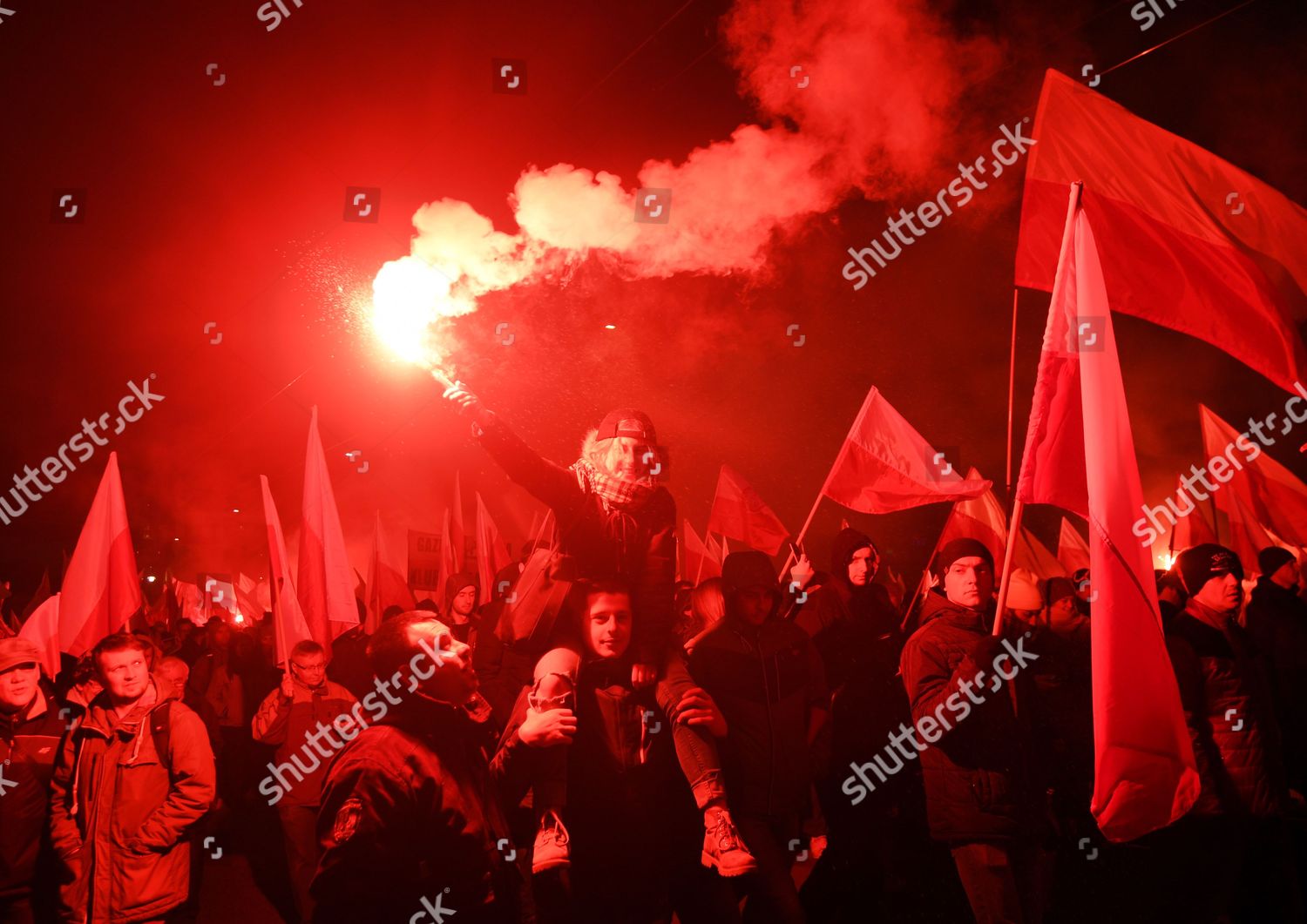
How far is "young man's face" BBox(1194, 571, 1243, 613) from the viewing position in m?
5.55

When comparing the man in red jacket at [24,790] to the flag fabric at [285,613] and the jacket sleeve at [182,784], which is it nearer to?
the jacket sleeve at [182,784]

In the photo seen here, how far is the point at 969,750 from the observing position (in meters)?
4.53

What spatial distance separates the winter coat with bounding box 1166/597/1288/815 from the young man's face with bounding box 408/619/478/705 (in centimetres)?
412

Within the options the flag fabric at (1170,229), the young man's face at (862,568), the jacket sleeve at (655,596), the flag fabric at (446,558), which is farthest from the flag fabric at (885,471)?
the flag fabric at (446,558)

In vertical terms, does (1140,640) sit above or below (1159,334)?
below

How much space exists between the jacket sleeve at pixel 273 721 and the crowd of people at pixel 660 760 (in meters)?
0.73

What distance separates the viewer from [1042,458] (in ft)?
14.9

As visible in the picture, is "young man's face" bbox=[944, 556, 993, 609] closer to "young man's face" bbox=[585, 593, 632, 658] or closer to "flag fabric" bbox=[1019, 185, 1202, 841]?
"flag fabric" bbox=[1019, 185, 1202, 841]

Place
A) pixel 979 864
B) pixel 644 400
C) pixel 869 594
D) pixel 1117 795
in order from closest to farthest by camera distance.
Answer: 1. pixel 1117 795
2. pixel 979 864
3. pixel 869 594
4. pixel 644 400

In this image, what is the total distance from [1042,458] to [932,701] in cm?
135

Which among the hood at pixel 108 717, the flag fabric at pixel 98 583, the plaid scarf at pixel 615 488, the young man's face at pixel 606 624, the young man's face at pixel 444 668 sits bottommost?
the young man's face at pixel 606 624

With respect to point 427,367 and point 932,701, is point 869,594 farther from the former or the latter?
point 427,367

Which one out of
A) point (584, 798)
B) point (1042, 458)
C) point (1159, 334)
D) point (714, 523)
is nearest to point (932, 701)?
point (1042, 458)

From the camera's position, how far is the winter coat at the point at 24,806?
4.56 m
